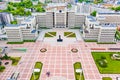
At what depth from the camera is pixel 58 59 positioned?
76.5 m

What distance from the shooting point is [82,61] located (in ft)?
245

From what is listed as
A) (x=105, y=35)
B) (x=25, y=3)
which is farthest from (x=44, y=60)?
(x=25, y=3)

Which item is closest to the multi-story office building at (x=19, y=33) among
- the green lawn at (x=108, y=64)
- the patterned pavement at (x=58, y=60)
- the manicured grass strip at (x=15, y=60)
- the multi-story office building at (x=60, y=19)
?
the patterned pavement at (x=58, y=60)

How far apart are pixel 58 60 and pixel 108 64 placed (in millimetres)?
25505

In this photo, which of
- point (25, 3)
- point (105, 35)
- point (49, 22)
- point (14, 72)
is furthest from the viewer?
point (25, 3)

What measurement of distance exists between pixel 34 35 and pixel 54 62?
1187 inches

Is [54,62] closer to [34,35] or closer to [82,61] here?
[82,61]

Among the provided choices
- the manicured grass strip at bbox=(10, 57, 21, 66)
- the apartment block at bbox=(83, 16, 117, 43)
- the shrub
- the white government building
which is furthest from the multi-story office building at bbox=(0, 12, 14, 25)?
the shrub

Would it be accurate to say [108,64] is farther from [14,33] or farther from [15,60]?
[14,33]

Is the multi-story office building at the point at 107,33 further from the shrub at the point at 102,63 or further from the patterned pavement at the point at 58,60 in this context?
the shrub at the point at 102,63

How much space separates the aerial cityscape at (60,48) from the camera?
2591 inches

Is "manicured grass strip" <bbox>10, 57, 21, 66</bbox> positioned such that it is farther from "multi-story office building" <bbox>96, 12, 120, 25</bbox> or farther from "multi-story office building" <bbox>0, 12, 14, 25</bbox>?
"multi-story office building" <bbox>96, 12, 120, 25</bbox>

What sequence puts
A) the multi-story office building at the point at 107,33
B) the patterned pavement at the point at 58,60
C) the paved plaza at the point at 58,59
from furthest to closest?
1. the multi-story office building at the point at 107,33
2. the patterned pavement at the point at 58,60
3. the paved plaza at the point at 58,59

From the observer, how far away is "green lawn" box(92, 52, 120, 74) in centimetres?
6631
